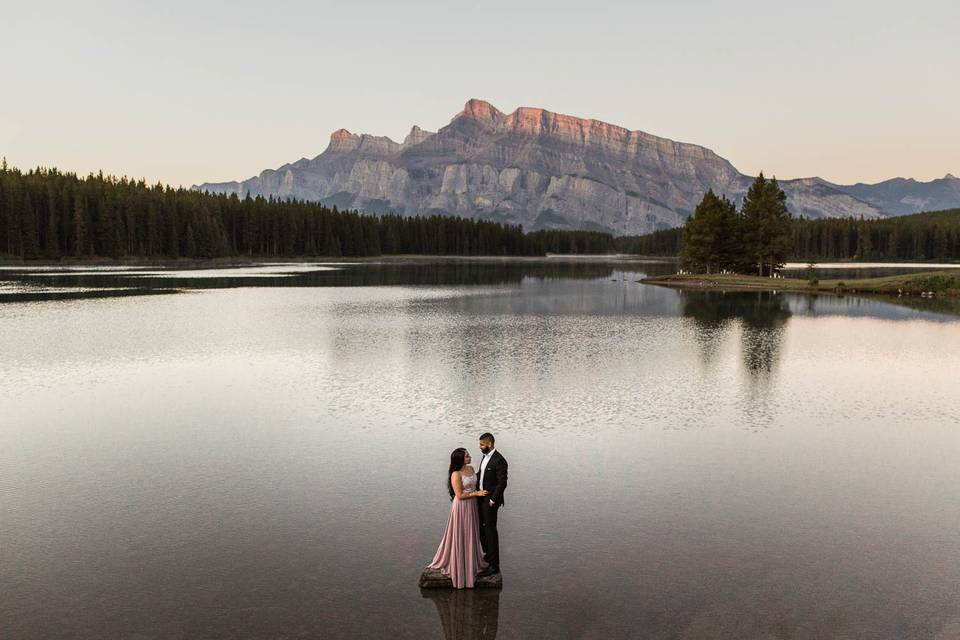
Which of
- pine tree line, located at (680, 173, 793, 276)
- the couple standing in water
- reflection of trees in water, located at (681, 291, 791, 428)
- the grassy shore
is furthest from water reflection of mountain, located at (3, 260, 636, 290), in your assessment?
the couple standing in water

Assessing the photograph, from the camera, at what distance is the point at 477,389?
28969mm

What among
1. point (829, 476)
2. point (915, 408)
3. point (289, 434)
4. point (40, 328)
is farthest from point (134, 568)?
point (40, 328)

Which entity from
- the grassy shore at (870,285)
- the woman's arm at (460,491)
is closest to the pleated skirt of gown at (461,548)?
the woman's arm at (460,491)

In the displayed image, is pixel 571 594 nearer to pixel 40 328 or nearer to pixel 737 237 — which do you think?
pixel 40 328

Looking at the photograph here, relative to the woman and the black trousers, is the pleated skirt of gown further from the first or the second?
the black trousers

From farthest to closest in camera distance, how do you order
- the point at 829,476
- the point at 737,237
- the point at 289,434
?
the point at 737,237 → the point at 289,434 → the point at 829,476

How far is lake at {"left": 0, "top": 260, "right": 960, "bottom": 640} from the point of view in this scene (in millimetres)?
11016

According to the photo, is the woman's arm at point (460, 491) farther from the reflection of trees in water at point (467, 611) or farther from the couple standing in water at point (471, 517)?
the reflection of trees in water at point (467, 611)

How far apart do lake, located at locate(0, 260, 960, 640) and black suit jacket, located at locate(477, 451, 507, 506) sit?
157 cm

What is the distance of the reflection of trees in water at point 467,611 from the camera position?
1044 cm

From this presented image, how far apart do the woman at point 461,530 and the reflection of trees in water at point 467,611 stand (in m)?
0.27

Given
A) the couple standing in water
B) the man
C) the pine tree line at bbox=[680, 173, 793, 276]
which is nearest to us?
the couple standing in water

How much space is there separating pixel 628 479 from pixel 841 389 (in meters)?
17.1

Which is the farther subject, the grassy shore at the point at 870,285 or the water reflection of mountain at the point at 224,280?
the water reflection of mountain at the point at 224,280
